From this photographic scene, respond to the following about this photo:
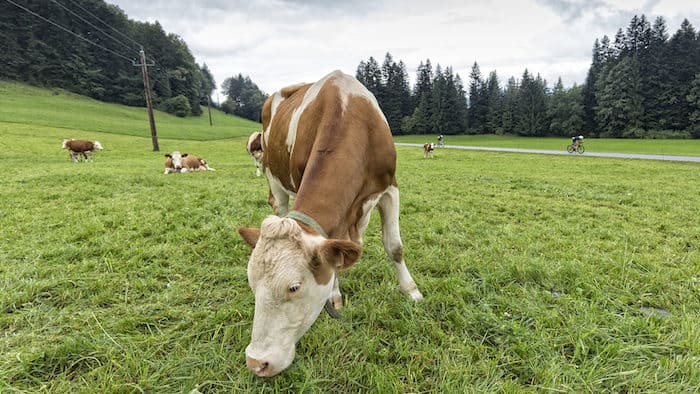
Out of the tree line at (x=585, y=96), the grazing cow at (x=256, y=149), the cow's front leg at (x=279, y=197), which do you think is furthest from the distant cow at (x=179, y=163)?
the tree line at (x=585, y=96)

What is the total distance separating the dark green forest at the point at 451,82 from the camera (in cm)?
5028

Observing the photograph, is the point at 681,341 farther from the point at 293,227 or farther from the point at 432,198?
the point at 432,198

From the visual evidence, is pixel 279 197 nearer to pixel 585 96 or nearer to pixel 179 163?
pixel 179 163

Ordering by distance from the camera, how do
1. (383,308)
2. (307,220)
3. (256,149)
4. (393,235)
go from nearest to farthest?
(307,220), (383,308), (393,235), (256,149)

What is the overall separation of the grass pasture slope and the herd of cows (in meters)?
0.42

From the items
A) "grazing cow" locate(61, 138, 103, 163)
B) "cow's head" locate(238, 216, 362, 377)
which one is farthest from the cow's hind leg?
"grazing cow" locate(61, 138, 103, 163)

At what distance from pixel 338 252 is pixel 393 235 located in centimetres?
143

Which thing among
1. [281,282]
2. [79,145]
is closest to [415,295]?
[281,282]

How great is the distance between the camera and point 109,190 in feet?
25.0

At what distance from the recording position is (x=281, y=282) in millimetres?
1667

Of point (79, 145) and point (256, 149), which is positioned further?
point (79, 145)

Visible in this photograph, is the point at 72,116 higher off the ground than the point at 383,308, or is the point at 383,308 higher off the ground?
the point at 72,116

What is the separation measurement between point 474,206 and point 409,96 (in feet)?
241

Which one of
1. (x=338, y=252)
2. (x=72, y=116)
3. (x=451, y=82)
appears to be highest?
(x=451, y=82)
